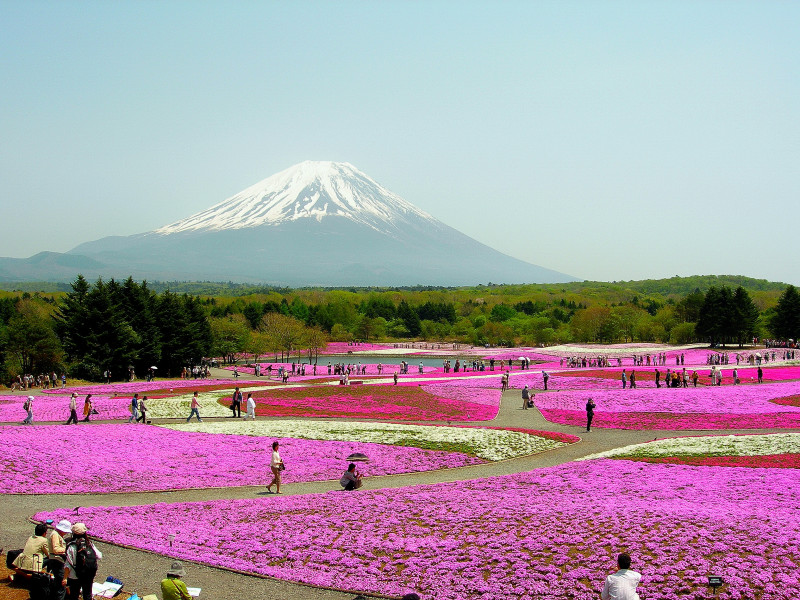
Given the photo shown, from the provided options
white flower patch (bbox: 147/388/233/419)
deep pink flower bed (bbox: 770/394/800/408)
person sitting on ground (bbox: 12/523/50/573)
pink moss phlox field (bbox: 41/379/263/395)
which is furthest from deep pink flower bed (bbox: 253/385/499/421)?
person sitting on ground (bbox: 12/523/50/573)

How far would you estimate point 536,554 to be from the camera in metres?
15.8

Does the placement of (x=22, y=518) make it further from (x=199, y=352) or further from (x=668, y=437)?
(x=199, y=352)

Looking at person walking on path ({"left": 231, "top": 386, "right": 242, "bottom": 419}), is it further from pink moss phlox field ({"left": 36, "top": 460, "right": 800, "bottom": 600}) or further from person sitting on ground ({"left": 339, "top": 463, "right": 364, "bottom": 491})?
pink moss phlox field ({"left": 36, "top": 460, "right": 800, "bottom": 600})

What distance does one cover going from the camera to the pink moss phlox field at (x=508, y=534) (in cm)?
1442

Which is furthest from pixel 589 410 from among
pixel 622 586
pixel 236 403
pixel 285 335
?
pixel 285 335

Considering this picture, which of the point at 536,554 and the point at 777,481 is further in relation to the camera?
the point at 777,481

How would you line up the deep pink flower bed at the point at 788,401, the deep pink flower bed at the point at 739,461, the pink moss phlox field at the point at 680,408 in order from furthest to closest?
the deep pink flower bed at the point at 788,401 < the pink moss phlox field at the point at 680,408 < the deep pink flower bed at the point at 739,461

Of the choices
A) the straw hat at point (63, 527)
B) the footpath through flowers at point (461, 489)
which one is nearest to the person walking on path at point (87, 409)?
the footpath through flowers at point (461, 489)

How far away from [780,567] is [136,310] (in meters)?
71.4

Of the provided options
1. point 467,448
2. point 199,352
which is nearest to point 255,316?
point 199,352

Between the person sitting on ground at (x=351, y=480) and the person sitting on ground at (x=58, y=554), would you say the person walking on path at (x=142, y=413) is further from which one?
the person sitting on ground at (x=58, y=554)

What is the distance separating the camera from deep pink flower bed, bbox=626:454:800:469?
80.9ft

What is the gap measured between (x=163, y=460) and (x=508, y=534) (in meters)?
16.9

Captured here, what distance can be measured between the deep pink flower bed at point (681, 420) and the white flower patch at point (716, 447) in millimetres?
4305
